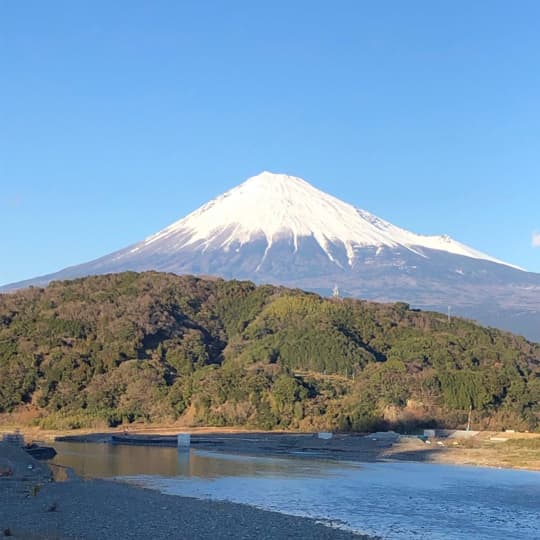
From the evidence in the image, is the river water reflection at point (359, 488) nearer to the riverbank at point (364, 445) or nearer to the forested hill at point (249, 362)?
the riverbank at point (364, 445)

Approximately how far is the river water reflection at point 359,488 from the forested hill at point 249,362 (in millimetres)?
14808

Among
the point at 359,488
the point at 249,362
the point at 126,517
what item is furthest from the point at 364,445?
the point at 126,517

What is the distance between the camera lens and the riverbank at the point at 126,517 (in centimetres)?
1744

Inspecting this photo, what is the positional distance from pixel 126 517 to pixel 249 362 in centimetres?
3962

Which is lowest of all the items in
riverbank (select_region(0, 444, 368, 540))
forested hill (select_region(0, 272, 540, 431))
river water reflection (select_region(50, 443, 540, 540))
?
river water reflection (select_region(50, 443, 540, 540))

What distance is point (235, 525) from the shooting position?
61.6 feet

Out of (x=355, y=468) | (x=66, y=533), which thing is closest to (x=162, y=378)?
(x=355, y=468)

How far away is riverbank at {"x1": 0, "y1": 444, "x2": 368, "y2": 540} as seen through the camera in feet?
57.2

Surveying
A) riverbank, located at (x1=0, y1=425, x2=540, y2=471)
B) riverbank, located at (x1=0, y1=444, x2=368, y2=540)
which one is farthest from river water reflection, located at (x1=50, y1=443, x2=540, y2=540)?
riverbank, located at (x1=0, y1=425, x2=540, y2=471)

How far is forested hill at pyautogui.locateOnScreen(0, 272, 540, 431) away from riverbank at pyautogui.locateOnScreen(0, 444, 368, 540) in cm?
2757

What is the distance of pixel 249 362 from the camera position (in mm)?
59000

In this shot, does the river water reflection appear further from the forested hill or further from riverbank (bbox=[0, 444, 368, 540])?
the forested hill

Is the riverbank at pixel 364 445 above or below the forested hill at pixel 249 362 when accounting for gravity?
below

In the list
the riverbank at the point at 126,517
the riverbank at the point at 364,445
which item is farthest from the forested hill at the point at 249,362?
the riverbank at the point at 126,517
